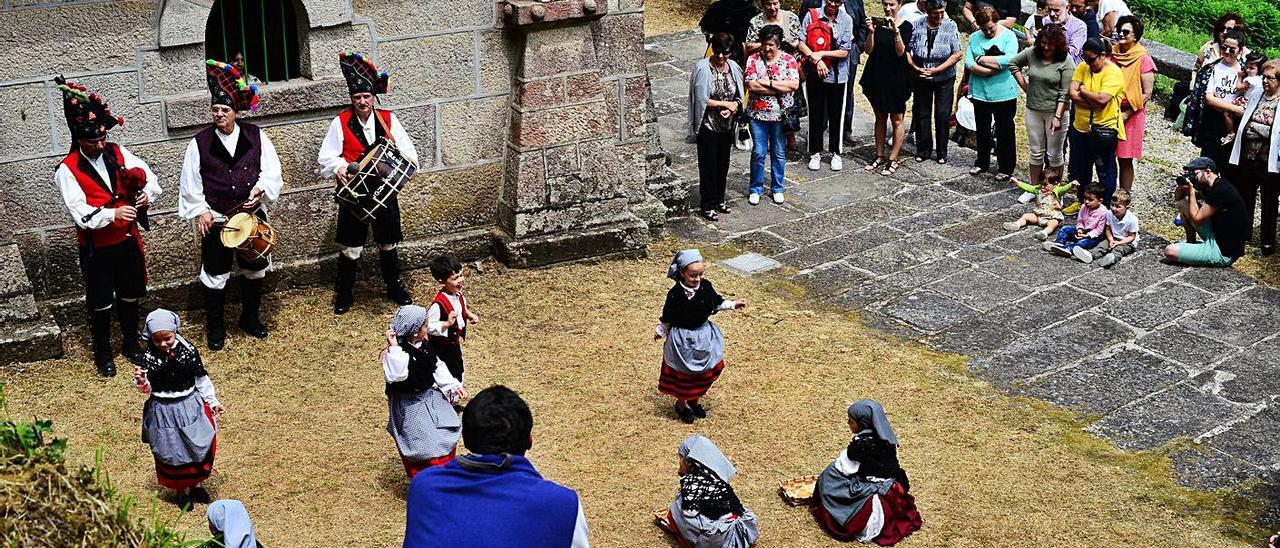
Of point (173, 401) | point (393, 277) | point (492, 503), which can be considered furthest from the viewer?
point (393, 277)

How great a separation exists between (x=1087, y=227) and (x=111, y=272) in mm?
6700

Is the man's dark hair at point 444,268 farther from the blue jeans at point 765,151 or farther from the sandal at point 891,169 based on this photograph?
the sandal at point 891,169

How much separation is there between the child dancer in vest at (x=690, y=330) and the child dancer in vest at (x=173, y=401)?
247cm

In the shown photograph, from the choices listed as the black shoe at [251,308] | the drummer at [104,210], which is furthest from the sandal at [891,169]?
the drummer at [104,210]

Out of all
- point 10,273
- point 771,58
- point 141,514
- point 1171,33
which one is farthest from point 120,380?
point 1171,33

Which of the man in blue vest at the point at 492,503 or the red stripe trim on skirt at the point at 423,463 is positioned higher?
the man in blue vest at the point at 492,503

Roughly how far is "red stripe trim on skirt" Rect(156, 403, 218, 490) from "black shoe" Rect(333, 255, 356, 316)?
260 centimetres

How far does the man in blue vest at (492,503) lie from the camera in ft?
15.2

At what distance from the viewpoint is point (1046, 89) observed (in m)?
12.3

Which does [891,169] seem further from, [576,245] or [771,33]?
[576,245]

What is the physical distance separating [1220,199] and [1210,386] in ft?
7.01

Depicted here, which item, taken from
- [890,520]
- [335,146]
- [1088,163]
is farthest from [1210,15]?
[890,520]

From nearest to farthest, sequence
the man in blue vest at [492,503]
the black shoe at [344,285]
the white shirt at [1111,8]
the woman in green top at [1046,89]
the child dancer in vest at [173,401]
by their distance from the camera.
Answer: the man in blue vest at [492,503] < the child dancer in vest at [173,401] < the black shoe at [344,285] < the woman in green top at [1046,89] < the white shirt at [1111,8]

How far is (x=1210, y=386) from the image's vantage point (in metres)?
9.41
